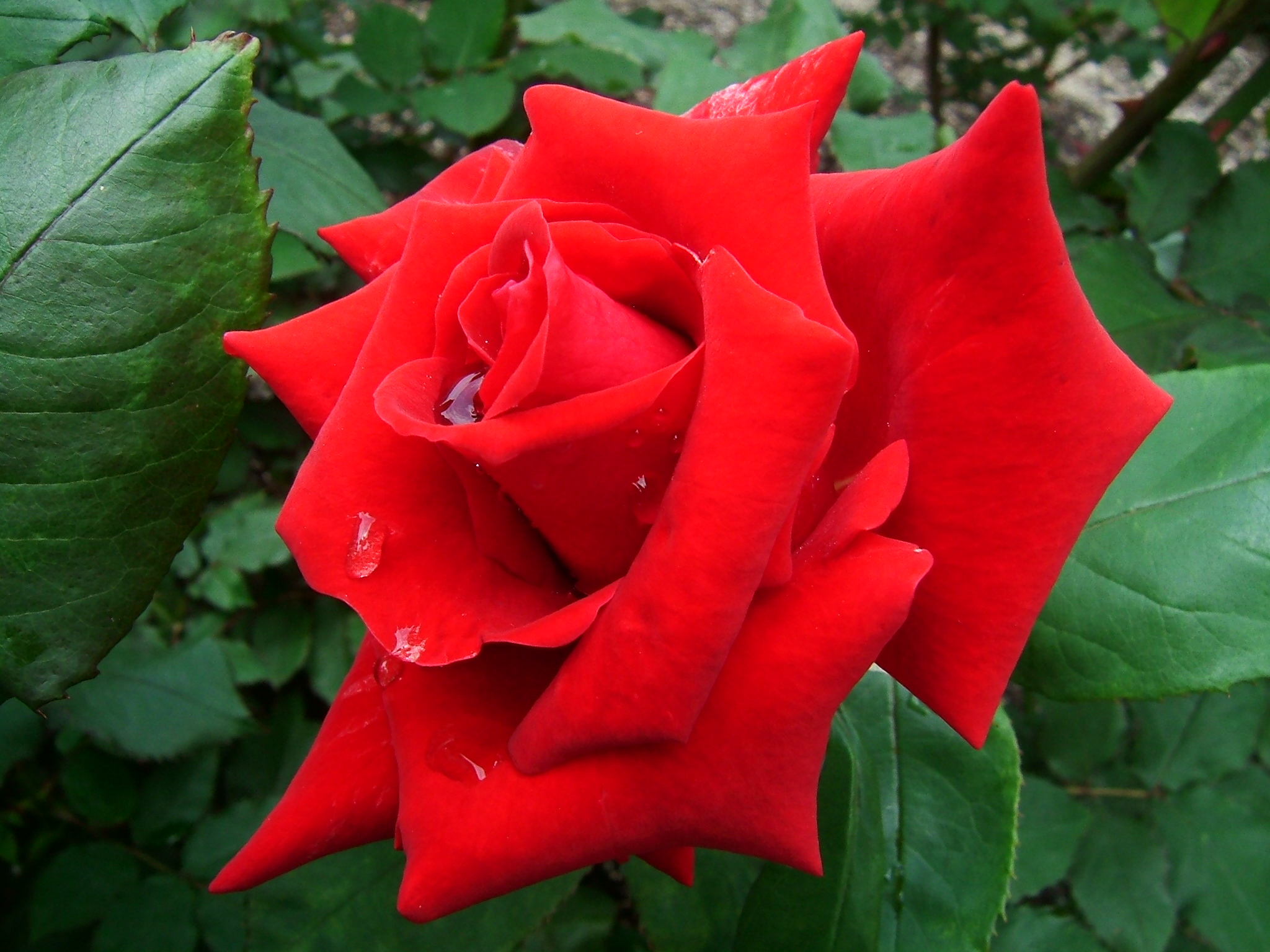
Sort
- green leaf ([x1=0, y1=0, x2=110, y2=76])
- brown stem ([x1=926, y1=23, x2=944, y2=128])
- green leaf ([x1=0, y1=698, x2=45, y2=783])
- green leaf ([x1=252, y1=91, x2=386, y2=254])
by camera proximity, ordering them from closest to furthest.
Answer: green leaf ([x1=0, y1=0, x2=110, y2=76])
green leaf ([x1=252, y1=91, x2=386, y2=254])
green leaf ([x1=0, y1=698, x2=45, y2=783])
brown stem ([x1=926, y1=23, x2=944, y2=128])

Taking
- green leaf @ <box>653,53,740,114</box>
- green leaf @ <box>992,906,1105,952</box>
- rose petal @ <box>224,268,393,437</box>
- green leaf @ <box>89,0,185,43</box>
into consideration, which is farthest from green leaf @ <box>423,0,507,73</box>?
green leaf @ <box>992,906,1105,952</box>

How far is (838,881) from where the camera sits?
28.7 inches

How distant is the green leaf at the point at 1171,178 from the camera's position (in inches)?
46.4

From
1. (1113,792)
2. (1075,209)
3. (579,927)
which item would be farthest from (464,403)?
(1113,792)

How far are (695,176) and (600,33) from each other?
904mm

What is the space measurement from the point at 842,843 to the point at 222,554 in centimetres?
91

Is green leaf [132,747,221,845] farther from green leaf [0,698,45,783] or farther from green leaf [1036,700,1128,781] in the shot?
green leaf [1036,700,1128,781]

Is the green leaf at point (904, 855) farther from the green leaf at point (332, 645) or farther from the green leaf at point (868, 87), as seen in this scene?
the green leaf at point (868, 87)

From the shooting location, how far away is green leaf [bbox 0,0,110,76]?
627 millimetres

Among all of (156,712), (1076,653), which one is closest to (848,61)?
(1076,653)

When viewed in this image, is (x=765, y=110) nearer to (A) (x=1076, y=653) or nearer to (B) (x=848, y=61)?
(B) (x=848, y=61)

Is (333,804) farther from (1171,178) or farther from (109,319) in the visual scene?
(1171,178)

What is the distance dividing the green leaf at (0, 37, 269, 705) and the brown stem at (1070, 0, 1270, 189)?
1153mm

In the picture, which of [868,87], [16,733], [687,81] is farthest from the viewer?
[868,87]
